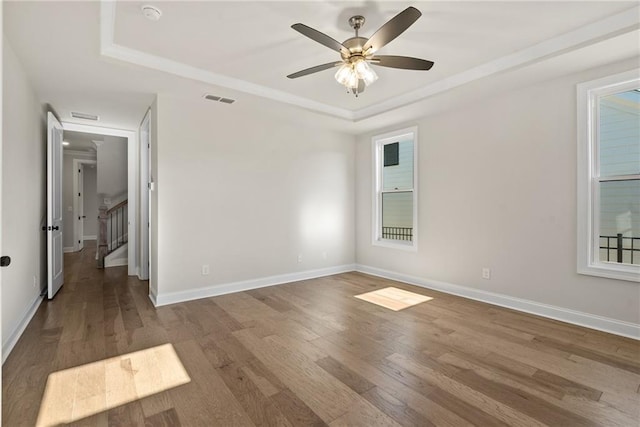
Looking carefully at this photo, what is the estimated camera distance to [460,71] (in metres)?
3.63

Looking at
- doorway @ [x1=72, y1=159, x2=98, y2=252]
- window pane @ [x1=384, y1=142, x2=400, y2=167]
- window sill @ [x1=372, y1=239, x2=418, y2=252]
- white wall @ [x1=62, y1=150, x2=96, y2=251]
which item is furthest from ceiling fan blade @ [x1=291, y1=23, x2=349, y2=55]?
doorway @ [x1=72, y1=159, x2=98, y2=252]

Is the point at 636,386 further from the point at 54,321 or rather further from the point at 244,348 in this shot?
the point at 54,321

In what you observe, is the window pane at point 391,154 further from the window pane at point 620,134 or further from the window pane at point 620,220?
the window pane at point 620,220

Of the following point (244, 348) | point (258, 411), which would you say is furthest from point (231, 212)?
point (258, 411)

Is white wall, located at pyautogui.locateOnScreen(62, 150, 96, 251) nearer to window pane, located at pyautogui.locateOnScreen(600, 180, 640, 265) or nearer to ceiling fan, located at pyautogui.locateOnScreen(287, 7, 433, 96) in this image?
ceiling fan, located at pyautogui.locateOnScreen(287, 7, 433, 96)

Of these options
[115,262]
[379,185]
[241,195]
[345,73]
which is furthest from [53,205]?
[379,185]

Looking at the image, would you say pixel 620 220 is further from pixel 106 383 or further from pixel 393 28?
pixel 106 383

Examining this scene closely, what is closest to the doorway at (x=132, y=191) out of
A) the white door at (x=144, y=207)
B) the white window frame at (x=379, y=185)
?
the white door at (x=144, y=207)

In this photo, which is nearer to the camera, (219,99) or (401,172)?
(219,99)

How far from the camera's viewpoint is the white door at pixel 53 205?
4109 millimetres

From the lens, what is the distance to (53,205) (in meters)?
4.21

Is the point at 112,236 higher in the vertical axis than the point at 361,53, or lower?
lower

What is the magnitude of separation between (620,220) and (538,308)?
120 cm

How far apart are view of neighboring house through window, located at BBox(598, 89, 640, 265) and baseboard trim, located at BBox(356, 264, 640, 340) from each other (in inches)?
23.8
